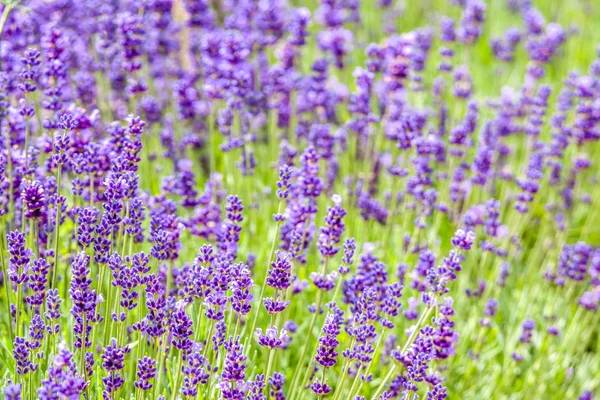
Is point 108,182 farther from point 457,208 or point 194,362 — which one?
point 457,208

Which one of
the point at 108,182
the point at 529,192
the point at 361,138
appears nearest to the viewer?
the point at 108,182

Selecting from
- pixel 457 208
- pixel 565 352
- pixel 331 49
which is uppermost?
pixel 331 49

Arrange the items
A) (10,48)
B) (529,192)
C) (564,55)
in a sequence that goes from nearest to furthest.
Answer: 1. (10,48)
2. (529,192)
3. (564,55)

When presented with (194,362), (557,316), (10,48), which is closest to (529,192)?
(557,316)

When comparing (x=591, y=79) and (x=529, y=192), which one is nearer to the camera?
(x=529, y=192)

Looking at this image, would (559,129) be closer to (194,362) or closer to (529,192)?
(529,192)

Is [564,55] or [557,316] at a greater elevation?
[564,55]

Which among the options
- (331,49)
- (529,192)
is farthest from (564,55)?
(529,192)
